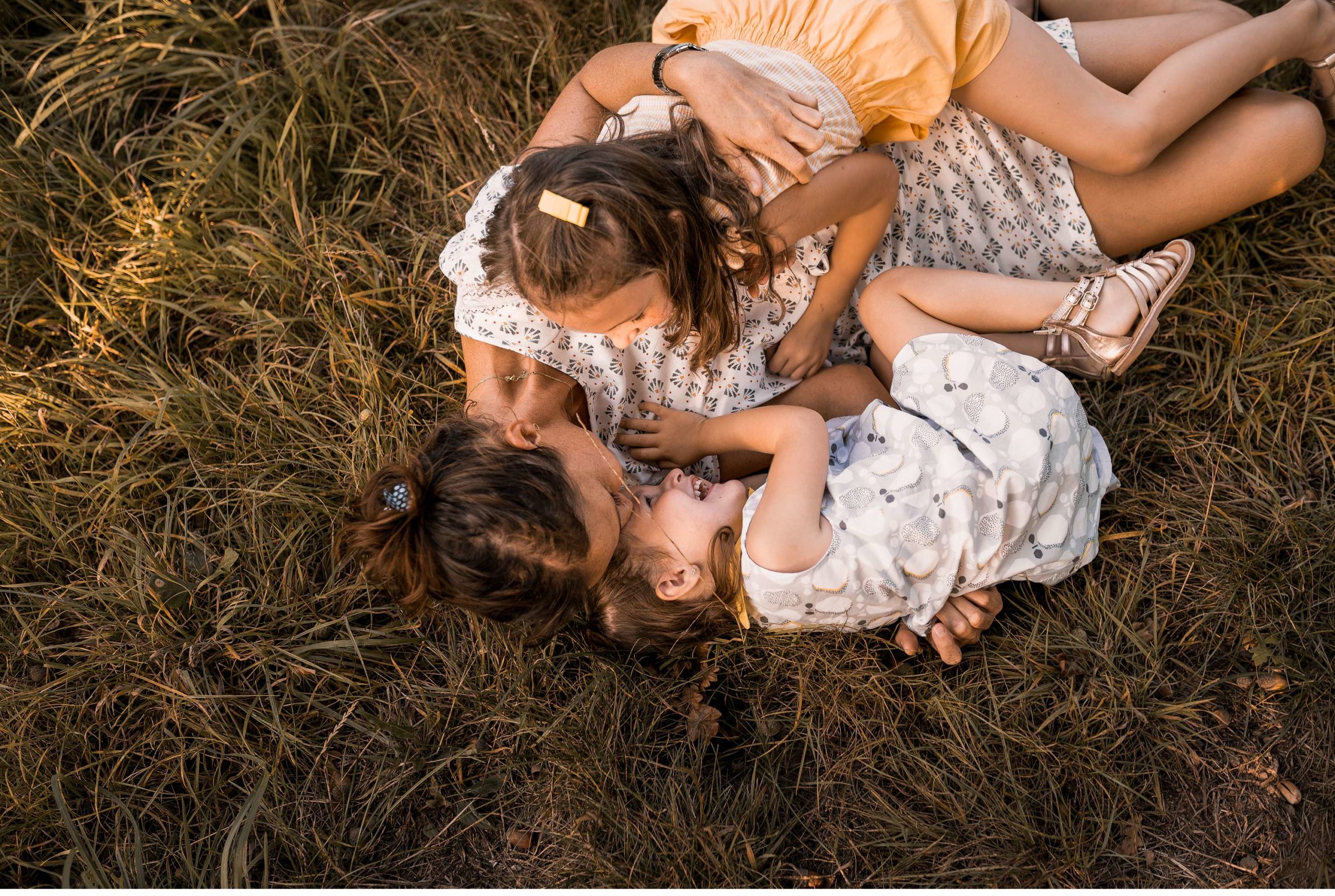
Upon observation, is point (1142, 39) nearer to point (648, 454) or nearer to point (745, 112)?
point (745, 112)

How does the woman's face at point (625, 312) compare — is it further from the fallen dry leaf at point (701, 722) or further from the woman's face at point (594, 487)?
the fallen dry leaf at point (701, 722)

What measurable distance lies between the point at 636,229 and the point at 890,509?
871 millimetres

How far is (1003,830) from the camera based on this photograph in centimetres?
214

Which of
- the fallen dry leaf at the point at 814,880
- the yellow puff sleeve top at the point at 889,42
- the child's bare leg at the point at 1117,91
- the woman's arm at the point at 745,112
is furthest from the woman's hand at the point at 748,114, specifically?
the fallen dry leaf at the point at 814,880

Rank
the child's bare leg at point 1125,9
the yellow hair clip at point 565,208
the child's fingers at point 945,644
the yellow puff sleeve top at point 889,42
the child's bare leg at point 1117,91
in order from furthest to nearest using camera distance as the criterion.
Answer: the child's bare leg at point 1125,9, the child's fingers at point 945,644, the child's bare leg at point 1117,91, the yellow puff sleeve top at point 889,42, the yellow hair clip at point 565,208

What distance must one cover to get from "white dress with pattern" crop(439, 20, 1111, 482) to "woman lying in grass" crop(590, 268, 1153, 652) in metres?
0.17

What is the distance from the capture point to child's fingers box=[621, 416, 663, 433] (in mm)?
2373

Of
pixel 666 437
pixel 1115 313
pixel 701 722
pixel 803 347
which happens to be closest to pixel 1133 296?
pixel 1115 313

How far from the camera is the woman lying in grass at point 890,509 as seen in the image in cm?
206

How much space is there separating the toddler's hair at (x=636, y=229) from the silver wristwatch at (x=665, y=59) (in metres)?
0.14

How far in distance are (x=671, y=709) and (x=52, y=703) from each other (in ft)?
5.22

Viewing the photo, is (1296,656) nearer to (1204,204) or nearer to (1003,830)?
(1003,830)

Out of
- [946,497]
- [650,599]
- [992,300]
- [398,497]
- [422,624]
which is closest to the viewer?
[398,497]

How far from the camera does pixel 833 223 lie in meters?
2.13
